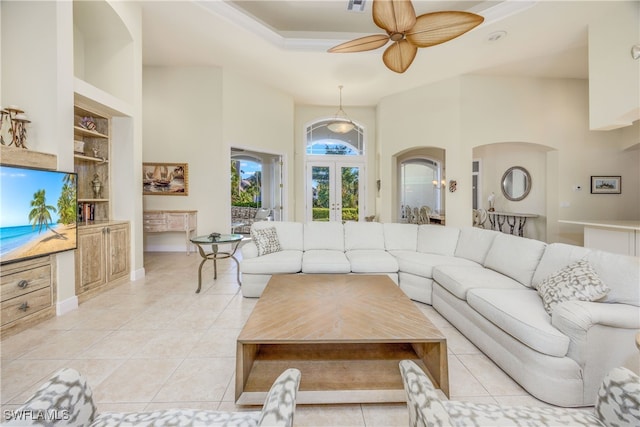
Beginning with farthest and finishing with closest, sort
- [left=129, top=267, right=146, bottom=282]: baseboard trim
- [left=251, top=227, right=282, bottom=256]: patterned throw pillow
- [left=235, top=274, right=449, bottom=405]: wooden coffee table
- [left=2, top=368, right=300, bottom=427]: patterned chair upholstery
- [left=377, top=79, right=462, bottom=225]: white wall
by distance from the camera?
[left=377, top=79, right=462, bottom=225]: white wall
[left=129, top=267, right=146, bottom=282]: baseboard trim
[left=251, top=227, right=282, bottom=256]: patterned throw pillow
[left=235, top=274, right=449, bottom=405]: wooden coffee table
[left=2, top=368, right=300, bottom=427]: patterned chair upholstery

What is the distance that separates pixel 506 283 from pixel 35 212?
4596 millimetres

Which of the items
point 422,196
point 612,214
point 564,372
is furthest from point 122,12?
point 422,196

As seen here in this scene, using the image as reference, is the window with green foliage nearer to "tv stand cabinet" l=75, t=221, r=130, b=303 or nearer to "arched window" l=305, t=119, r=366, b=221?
"arched window" l=305, t=119, r=366, b=221

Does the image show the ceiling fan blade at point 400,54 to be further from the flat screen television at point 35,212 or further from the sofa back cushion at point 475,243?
the flat screen television at point 35,212

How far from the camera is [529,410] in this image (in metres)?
1.17

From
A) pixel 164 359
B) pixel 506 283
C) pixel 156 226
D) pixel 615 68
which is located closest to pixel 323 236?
pixel 506 283

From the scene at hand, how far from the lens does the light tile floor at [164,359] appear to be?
1.70 meters

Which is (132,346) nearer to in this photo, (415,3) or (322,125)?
(415,3)

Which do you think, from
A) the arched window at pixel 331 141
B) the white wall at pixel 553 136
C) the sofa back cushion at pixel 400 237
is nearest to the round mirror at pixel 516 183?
the white wall at pixel 553 136

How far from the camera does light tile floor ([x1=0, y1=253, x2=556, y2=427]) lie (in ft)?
5.57

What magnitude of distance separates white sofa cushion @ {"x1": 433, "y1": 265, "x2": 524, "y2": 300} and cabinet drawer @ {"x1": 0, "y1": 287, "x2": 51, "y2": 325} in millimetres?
4170

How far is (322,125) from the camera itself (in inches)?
319

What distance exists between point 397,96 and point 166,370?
687 cm

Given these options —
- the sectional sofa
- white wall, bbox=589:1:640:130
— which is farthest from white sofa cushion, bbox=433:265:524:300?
white wall, bbox=589:1:640:130
